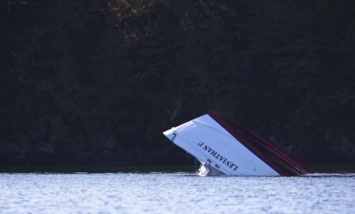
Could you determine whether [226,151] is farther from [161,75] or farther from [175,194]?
[161,75]

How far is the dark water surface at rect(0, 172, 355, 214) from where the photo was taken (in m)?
42.9

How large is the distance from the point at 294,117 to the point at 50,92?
12546mm

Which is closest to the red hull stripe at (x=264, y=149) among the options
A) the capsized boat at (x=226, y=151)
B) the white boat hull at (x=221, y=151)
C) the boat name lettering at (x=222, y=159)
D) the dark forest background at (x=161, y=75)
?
the capsized boat at (x=226, y=151)

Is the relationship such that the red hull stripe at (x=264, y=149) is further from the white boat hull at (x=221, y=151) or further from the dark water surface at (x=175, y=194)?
the dark water surface at (x=175, y=194)

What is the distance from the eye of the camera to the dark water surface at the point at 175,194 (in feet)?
141

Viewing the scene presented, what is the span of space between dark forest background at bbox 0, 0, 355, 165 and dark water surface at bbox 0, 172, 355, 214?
1734cm

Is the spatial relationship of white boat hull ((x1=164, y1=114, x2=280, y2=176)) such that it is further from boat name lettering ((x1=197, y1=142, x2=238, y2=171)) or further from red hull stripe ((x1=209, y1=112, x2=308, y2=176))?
red hull stripe ((x1=209, y1=112, x2=308, y2=176))

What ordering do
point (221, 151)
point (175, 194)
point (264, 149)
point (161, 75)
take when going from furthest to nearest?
point (161, 75), point (264, 149), point (221, 151), point (175, 194)

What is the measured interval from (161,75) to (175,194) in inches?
1437

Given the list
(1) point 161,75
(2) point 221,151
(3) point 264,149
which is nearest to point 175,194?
(2) point 221,151

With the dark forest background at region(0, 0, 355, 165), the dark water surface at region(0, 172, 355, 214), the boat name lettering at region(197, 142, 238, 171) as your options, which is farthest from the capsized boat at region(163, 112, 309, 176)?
the dark forest background at region(0, 0, 355, 165)

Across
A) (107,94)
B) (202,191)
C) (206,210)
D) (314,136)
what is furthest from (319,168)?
(206,210)

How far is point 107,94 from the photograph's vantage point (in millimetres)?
84625

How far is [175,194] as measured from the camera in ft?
161
